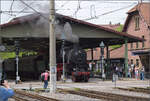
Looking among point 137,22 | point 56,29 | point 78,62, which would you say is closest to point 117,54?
point 137,22

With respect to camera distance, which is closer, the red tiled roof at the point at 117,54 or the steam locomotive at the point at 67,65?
the steam locomotive at the point at 67,65

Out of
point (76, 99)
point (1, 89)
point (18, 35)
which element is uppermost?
point (18, 35)

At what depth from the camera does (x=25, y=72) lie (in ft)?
128

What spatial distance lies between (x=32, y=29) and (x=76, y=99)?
16.7m

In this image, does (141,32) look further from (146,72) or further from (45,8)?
(45,8)

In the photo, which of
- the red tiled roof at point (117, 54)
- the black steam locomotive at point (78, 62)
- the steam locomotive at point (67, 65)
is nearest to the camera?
the black steam locomotive at point (78, 62)

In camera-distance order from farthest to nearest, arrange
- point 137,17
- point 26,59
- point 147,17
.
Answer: point 137,17 < point 147,17 < point 26,59

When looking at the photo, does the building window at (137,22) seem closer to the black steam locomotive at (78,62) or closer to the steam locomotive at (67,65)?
the steam locomotive at (67,65)

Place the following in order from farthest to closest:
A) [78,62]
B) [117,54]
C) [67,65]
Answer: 1. [117,54]
2. [67,65]
3. [78,62]

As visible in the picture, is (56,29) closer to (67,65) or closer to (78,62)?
(67,65)

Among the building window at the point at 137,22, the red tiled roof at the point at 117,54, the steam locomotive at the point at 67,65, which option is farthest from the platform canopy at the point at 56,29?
the red tiled roof at the point at 117,54

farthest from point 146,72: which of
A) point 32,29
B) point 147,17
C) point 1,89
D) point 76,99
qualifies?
point 1,89

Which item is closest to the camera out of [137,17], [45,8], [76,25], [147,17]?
[45,8]

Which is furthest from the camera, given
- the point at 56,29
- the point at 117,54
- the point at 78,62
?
the point at 117,54
